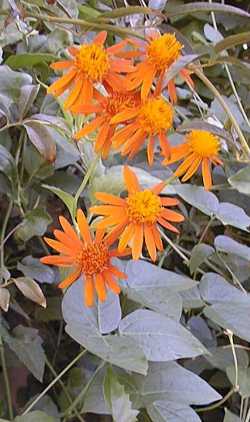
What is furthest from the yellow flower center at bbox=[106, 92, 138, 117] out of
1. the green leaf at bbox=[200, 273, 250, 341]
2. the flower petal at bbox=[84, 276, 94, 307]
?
the green leaf at bbox=[200, 273, 250, 341]

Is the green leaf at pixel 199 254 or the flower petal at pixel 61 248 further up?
the flower petal at pixel 61 248

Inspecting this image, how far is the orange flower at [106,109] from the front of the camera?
437mm

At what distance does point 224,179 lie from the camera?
754mm

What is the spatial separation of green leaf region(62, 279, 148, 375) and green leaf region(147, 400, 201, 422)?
59 millimetres

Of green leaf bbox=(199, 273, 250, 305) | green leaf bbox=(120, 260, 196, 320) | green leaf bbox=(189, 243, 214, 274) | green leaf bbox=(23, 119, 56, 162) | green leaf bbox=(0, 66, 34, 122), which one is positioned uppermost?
green leaf bbox=(0, 66, 34, 122)

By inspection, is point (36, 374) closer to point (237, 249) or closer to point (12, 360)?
point (12, 360)

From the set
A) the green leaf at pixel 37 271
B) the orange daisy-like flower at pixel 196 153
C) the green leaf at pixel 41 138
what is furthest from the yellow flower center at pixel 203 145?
the green leaf at pixel 37 271

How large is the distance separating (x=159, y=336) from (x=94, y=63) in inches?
8.1

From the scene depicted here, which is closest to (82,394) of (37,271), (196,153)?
(37,271)

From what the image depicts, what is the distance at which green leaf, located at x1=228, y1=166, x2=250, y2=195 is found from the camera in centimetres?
49

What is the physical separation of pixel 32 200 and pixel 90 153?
12 centimetres

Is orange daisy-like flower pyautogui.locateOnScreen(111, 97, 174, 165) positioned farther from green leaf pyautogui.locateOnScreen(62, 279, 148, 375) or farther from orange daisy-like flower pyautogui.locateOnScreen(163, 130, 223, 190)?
green leaf pyautogui.locateOnScreen(62, 279, 148, 375)

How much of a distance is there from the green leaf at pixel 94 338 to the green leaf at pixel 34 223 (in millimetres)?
70

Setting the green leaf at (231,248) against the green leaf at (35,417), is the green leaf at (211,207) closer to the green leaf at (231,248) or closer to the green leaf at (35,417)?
the green leaf at (231,248)
